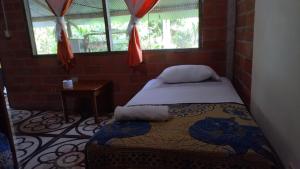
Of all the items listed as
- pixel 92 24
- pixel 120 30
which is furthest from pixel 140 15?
pixel 92 24

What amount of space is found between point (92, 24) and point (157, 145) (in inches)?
88.3

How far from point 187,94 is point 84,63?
170 centimetres

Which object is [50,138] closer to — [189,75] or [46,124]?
[46,124]

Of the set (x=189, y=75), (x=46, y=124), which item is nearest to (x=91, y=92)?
(x=46, y=124)

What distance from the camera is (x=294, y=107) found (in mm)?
1191

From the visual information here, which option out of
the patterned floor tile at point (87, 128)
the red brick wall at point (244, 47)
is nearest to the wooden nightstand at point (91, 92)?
the patterned floor tile at point (87, 128)

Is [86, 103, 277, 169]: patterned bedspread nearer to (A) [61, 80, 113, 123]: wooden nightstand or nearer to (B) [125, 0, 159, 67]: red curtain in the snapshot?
(A) [61, 80, 113, 123]: wooden nightstand

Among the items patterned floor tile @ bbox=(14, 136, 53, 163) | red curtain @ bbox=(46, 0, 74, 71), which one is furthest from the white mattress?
red curtain @ bbox=(46, 0, 74, 71)

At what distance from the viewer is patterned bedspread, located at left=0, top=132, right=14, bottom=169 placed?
1.52 m

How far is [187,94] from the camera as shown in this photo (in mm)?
2061

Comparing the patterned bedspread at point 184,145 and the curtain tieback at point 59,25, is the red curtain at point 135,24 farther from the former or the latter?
the patterned bedspread at point 184,145

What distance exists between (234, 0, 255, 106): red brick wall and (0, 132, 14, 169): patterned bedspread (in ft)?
6.34

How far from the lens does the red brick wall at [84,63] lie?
110 inches

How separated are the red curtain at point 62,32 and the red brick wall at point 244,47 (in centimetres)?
203
